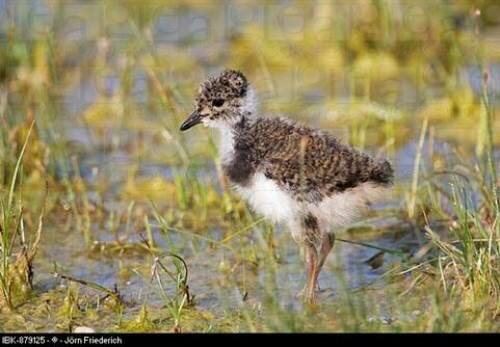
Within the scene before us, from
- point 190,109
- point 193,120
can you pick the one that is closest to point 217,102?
point 193,120

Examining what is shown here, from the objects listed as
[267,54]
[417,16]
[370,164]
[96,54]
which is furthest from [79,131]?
[370,164]

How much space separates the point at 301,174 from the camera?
4660 mm

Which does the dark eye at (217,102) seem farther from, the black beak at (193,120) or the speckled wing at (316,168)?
the speckled wing at (316,168)

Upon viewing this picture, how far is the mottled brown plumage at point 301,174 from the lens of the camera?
4.68 metres

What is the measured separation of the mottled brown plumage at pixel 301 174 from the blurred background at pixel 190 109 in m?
0.19

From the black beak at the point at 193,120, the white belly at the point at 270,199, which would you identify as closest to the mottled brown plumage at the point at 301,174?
the white belly at the point at 270,199

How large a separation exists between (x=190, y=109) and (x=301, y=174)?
2.62 meters

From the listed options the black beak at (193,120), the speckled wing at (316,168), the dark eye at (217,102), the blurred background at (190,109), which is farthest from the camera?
the blurred background at (190,109)

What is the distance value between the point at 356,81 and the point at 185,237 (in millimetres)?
2406

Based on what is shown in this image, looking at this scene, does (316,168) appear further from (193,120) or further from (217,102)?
(193,120)

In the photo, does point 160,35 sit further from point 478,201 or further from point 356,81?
point 478,201

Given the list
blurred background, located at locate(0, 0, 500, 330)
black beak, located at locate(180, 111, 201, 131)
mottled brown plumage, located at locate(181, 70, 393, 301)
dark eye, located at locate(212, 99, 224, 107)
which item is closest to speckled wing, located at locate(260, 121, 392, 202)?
mottled brown plumage, located at locate(181, 70, 393, 301)

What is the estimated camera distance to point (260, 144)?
481 cm

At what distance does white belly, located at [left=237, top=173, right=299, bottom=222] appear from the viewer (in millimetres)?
4691
